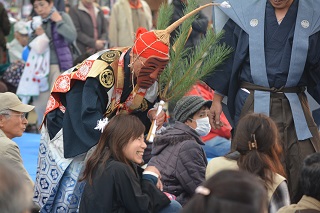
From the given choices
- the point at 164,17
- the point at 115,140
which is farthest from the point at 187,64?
the point at 115,140

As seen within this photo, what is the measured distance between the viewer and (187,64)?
234 inches

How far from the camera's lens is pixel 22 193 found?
296cm

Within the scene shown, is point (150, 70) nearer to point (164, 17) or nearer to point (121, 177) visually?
point (164, 17)

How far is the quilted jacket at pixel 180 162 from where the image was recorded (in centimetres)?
592

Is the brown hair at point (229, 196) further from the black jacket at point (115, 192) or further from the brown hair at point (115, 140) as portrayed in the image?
the brown hair at point (115, 140)

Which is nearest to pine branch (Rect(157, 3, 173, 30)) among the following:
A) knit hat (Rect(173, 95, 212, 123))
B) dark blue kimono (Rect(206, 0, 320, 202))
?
dark blue kimono (Rect(206, 0, 320, 202))

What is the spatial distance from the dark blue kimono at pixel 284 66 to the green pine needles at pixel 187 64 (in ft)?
0.51

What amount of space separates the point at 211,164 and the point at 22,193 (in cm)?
211

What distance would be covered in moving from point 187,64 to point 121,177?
1344 mm

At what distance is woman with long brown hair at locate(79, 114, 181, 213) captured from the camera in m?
4.86

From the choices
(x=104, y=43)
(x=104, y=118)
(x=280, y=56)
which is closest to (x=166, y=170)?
(x=104, y=118)

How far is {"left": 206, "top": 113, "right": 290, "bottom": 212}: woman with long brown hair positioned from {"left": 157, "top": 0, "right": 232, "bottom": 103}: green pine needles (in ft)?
3.60

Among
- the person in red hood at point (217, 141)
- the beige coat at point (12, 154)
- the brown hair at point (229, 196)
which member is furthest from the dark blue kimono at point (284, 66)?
the person in red hood at point (217, 141)

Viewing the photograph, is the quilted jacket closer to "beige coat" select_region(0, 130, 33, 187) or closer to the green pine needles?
the green pine needles
